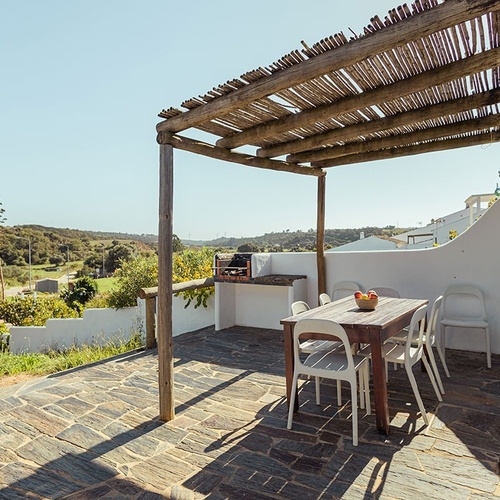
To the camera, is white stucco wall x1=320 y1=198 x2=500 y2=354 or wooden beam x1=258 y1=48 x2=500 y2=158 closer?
wooden beam x1=258 y1=48 x2=500 y2=158

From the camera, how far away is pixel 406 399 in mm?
3307

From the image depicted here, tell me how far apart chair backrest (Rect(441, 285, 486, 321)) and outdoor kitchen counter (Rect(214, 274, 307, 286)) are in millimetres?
2051

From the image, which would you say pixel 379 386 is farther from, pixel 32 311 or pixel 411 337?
pixel 32 311

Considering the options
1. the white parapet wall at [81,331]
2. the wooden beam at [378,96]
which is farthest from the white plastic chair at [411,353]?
the white parapet wall at [81,331]

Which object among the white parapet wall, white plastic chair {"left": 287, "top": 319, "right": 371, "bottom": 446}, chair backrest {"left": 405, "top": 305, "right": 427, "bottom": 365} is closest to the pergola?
white plastic chair {"left": 287, "top": 319, "right": 371, "bottom": 446}

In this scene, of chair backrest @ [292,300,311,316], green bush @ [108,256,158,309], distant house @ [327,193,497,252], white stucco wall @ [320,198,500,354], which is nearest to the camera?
chair backrest @ [292,300,311,316]

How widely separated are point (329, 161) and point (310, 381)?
3.14 meters

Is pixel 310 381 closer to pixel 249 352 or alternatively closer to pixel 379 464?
pixel 249 352

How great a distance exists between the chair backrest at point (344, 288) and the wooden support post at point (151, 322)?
269cm

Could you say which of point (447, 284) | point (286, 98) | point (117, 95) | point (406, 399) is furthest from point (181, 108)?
point (117, 95)

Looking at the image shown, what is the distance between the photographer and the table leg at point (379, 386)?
2689mm

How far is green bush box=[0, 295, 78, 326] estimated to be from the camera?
14.5 meters

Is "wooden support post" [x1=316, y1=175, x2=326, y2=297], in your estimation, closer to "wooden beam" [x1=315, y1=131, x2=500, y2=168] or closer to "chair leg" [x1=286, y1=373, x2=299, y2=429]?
"wooden beam" [x1=315, y1=131, x2=500, y2=168]

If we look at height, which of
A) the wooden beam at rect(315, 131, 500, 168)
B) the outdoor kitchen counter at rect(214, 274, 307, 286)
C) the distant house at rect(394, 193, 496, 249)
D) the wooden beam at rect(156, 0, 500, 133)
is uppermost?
the wooden beam at rect(315, 131, 500, 168)
